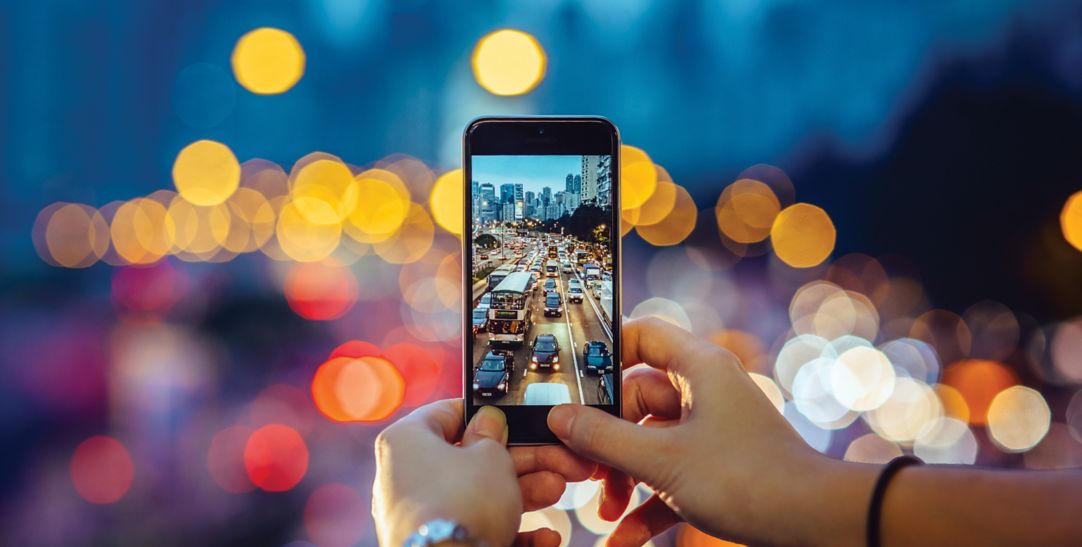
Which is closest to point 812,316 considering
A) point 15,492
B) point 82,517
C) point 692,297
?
point 692,297

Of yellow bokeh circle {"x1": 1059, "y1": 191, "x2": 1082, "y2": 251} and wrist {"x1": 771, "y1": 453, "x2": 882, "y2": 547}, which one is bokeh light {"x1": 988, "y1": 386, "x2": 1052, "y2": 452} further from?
wrist {"x1": 771, "y1": 453, "x2": 882, "y2": 547}

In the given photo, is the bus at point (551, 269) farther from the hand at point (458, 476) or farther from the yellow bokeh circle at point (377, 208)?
the yellow bokeh circle at point (377, 208)

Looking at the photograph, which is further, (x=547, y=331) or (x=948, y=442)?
(x=948, y=442)

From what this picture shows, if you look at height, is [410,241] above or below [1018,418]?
above

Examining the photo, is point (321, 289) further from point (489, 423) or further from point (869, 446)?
point (869, 446)

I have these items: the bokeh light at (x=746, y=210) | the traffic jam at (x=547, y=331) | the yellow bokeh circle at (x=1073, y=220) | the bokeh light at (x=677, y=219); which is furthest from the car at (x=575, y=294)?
the yellow bokeh circle at (x=1073, y=220)

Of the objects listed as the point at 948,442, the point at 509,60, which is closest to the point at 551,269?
the point at 509,60
